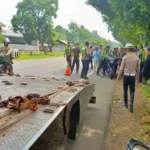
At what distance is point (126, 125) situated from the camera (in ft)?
17.2

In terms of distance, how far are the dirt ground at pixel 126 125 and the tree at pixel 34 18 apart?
41052 mm

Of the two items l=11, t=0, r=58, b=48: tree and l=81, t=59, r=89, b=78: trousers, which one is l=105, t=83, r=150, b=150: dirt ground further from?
l=11, t=0, r=58, b=48: tree

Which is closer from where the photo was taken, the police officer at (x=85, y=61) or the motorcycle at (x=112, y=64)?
the police officer at (x=85, y=61)

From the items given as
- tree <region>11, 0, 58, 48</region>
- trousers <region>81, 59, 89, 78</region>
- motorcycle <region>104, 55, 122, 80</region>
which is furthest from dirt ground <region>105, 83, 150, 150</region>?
tree <region>11, 0, 58, 48</region>

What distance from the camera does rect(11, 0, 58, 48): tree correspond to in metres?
46.0

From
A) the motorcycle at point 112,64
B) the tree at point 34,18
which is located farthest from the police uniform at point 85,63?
the tree at point 34,18

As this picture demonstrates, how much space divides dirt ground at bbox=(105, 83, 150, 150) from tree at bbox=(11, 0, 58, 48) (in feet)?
135

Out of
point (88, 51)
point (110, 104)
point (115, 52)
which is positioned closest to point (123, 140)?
point (110, 104)

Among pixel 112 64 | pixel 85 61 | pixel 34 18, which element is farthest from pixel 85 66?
pixel 34 18

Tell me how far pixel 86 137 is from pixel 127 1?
806 centimetres

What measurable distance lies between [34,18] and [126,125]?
4419 cm

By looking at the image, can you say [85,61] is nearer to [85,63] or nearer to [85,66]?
→ [85,63]

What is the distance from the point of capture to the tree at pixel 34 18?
4600 centimetres

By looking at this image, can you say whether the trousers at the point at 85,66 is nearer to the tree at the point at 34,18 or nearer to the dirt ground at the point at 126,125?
the dirt ground at the point at 126,125
